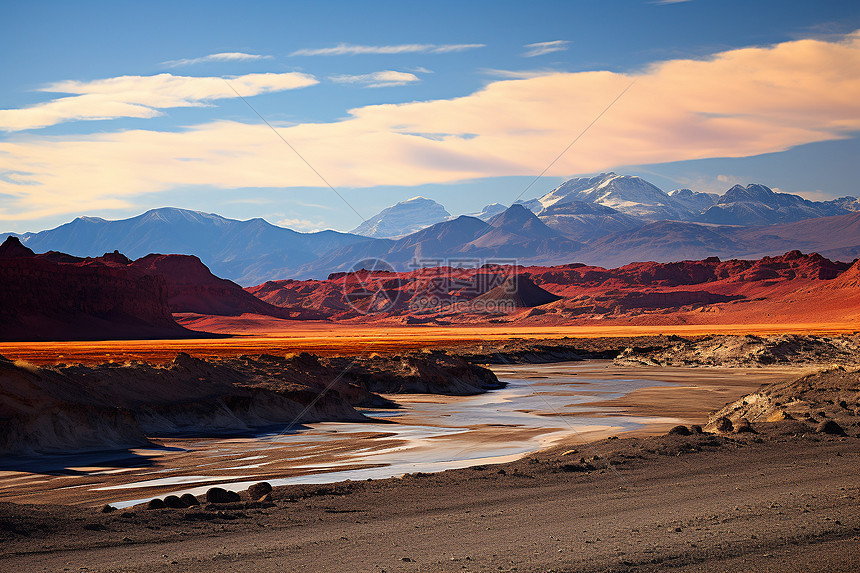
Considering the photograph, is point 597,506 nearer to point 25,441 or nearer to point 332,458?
point 332,458

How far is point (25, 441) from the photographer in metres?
18.3

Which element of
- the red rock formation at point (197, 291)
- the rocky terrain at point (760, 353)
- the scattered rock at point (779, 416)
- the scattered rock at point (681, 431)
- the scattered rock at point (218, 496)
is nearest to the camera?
the scattered rock at point (218, 496)

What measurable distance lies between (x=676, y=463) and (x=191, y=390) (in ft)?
54.6

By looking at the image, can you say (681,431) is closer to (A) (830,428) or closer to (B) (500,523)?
(A) (830,428)

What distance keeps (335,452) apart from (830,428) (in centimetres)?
1202

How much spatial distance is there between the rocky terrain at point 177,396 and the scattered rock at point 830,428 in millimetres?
15196

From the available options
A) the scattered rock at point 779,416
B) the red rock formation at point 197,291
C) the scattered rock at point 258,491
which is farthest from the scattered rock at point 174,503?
the red rock formation at point 197,291

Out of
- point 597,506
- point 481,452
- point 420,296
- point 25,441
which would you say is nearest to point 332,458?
point 481,452

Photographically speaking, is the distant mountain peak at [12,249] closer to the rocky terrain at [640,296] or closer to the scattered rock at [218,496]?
the rocky terrain at [640,296]

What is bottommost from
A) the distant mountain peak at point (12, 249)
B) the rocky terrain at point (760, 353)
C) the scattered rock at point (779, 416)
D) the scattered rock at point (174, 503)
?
the rocky terrain at point (760, 353)

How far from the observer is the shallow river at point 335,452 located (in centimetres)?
1515

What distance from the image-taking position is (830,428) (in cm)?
1809

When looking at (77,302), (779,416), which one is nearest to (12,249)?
(77,302)

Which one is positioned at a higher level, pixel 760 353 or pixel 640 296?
pixel 640 296
